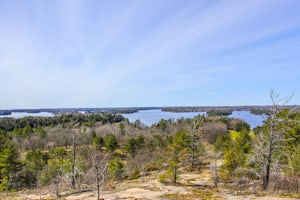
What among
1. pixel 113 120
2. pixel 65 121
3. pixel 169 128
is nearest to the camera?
pixel 169 128

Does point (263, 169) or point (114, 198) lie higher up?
point (263, 169)

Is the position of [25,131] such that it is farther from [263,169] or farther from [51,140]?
[263,169]

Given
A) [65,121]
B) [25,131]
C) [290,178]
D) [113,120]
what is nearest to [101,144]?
[25,131]

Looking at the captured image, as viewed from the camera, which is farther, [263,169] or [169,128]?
[169,128]

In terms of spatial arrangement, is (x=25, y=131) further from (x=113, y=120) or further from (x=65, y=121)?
(x=113, y=120)

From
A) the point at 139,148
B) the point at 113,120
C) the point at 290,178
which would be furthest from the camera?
the point at 113,120

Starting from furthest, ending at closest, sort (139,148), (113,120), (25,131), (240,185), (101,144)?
1. (113,120)
2. (25,131)
3. (101,144)
4. (139,148)
5. (240,185)

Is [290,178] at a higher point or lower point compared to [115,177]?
higher

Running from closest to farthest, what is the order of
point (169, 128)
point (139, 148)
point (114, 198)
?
point (114, 198)
point (139, 148)
point (169, 128)

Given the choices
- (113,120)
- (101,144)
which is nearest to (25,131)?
(101,144)
